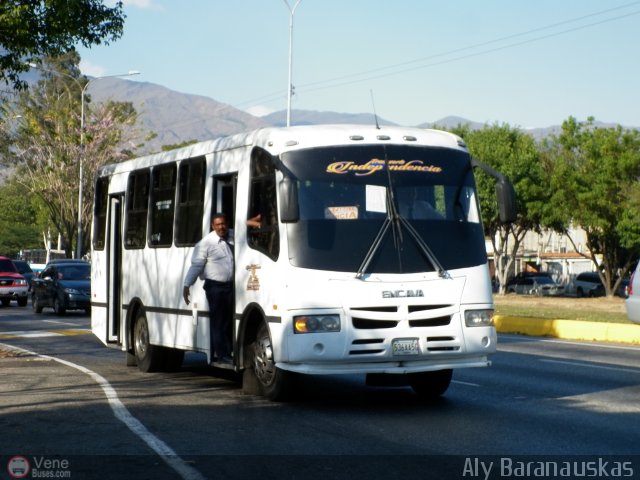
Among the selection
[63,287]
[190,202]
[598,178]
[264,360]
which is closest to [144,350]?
[190,202]

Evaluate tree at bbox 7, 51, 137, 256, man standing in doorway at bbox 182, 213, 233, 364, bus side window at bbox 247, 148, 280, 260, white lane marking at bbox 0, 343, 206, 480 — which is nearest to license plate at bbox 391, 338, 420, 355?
bus side window at bbox 247, 148, 280, 260

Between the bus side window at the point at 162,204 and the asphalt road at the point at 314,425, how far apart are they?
6.18ft

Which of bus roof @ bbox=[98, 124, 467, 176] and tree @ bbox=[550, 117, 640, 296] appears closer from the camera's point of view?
bus roof @ bbox=[98, 124, 467, 176]

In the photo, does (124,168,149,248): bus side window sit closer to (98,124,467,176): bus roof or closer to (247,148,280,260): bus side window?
(98,124,467,176): bus roof

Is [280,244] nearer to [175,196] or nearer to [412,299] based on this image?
[412,299]

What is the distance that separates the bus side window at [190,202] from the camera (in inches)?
578

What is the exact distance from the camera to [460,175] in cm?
1289

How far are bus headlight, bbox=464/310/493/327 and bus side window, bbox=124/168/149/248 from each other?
600cm

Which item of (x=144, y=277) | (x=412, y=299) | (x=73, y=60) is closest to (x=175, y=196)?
(x=144, y=277)

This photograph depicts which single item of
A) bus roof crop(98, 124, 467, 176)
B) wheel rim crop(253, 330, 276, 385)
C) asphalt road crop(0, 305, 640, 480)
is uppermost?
bus roof crop(98, 124, 467, 176)

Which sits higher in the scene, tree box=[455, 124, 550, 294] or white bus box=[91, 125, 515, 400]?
tree box=[455, 124, 550, 294]

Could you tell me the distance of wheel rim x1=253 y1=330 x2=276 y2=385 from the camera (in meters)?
12.5

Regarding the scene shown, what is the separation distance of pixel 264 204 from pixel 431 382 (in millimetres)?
2738

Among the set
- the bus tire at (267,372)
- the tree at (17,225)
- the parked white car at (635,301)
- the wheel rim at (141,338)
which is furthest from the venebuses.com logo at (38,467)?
the tree at (17,225)
